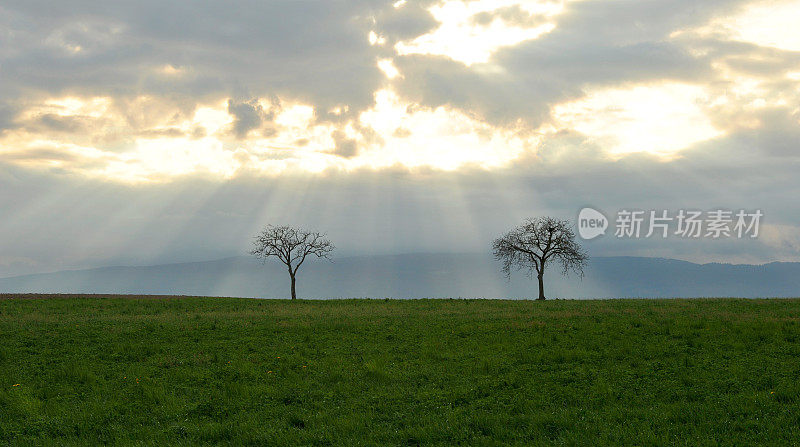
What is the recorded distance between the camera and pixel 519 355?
73.7 feet

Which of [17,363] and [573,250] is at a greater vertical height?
[573,250]

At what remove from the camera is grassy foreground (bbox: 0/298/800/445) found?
1414cm

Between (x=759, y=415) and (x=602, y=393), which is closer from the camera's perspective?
(x=759, y=415)

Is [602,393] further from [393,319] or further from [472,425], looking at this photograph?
[393,319]

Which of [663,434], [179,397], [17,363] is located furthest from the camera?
[17,363]

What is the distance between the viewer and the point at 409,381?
63.2 ft

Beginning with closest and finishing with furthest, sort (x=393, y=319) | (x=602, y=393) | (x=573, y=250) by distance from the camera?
(x=602, y=393) < (x=393, y=319) < (x=573, y=250)

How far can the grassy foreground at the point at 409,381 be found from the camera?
1414 centimetres

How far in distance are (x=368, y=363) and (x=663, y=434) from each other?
38.9 feet

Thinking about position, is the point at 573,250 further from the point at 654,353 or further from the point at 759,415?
the point at 759,415

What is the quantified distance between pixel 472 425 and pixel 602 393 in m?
5.04

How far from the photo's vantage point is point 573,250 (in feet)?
225

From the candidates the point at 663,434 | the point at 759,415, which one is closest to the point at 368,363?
the point at 663,434

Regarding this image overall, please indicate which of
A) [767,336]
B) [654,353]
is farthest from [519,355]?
[767,336]
